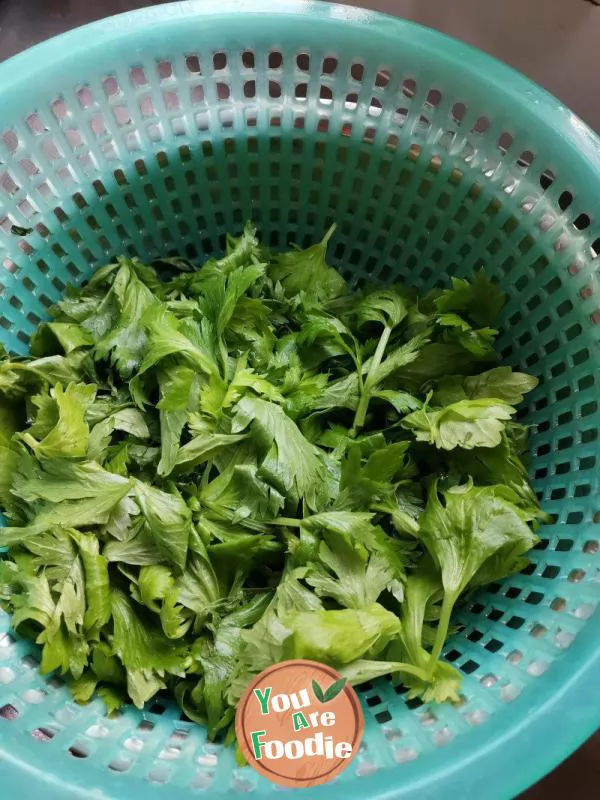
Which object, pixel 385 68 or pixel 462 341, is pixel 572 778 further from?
pixel 385 68

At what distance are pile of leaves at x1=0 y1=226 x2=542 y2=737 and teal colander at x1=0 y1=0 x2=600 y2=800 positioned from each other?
0.05 meters

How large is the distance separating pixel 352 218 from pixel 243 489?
0.46 m

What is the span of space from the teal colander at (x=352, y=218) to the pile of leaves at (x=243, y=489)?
50 mm

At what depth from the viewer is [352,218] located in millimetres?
990

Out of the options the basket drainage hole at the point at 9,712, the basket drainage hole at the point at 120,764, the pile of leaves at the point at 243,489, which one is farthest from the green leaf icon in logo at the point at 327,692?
the basket drainage hole at the point at 9,712

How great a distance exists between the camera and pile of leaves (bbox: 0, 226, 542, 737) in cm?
70

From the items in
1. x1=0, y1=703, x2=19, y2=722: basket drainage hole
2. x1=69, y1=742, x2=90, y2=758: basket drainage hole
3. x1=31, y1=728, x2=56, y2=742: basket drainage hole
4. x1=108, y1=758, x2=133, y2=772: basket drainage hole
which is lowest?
x1=0, y1=703, x2=19, y2=722: basket drainage hole

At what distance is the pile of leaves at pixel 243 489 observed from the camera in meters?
0.70

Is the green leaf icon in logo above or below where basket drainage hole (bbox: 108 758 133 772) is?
above

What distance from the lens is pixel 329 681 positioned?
0.64 meters

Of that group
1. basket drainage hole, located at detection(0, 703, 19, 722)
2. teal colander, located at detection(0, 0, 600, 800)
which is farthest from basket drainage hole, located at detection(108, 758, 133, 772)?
basket drainage hole, located at detection(0, 703, 19, 722)

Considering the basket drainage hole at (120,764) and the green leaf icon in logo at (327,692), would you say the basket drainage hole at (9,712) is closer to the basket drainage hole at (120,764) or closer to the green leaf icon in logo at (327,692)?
the basket drainage hole at (120,764)

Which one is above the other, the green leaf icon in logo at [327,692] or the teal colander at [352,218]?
the teal colander at [352,218]

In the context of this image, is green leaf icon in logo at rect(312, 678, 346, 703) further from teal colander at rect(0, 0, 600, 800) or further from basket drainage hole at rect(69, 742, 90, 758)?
basket drainage hole at rect(69, 742, 90, 758)
